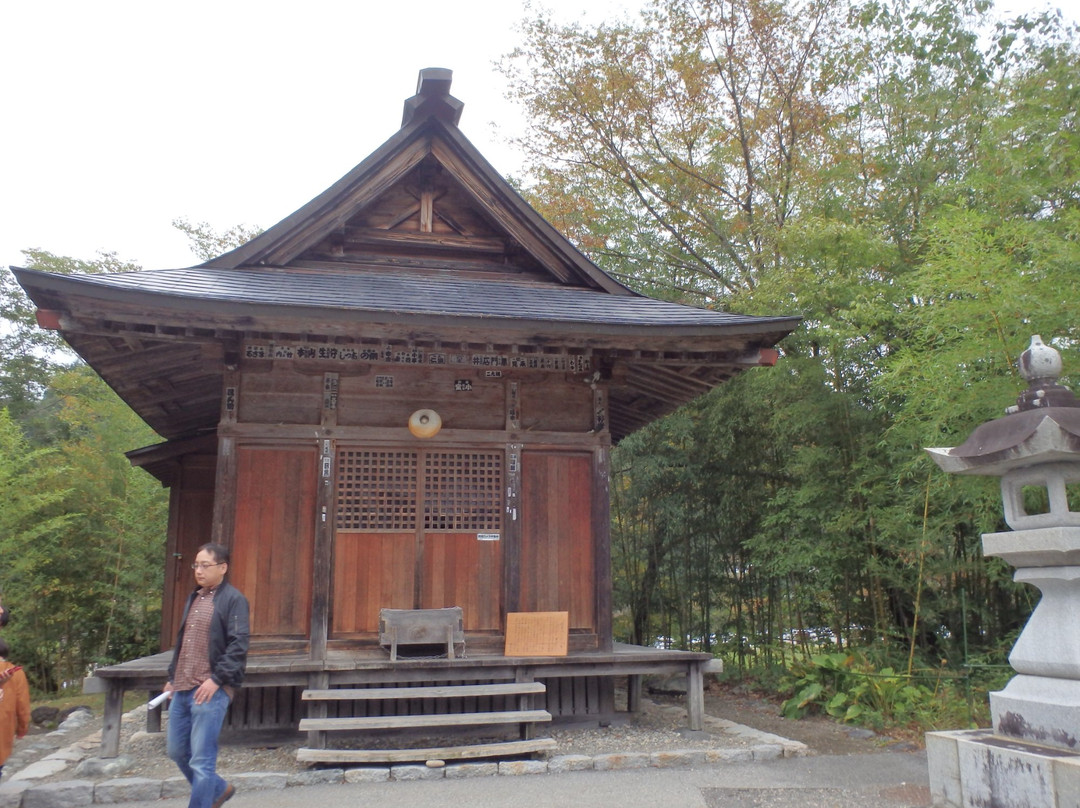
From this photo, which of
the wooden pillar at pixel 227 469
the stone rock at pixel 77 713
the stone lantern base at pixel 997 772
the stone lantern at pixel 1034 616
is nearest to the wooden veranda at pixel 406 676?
the wooden pillar at pixel 227 469

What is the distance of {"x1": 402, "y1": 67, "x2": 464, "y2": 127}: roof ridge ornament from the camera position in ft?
23.3

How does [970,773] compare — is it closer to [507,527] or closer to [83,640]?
[507,527]

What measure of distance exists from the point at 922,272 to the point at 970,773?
13.1 ft

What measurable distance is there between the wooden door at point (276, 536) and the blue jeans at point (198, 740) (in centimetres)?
211

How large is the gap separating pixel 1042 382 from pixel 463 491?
4.26 meters

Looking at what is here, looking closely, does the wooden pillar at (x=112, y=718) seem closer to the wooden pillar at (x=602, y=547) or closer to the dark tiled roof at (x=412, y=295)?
the dark tiled roof at (x=412, y=295)

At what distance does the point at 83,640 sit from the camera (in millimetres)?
12445

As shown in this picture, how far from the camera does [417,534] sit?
257 inches

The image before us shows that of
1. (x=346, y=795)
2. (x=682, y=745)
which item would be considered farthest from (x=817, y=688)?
A: (x=346, y=795)

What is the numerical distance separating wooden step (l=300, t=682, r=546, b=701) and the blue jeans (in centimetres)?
156

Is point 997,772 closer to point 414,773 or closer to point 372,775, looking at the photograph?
point 414,773

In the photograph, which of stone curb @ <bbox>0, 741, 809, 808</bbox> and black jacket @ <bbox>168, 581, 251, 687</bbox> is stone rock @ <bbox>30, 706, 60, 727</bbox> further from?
black jacket @ <bbox>168, 581, 251, 687</bbox>

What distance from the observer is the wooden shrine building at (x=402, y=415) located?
5926 millimetres

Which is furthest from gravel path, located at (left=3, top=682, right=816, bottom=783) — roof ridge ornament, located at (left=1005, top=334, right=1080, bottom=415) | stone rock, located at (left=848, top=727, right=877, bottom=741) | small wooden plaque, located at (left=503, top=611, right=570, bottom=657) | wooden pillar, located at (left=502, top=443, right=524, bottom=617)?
roof ridge ornament, located at (left=1005, top=334, right=1080, bottom=415)
